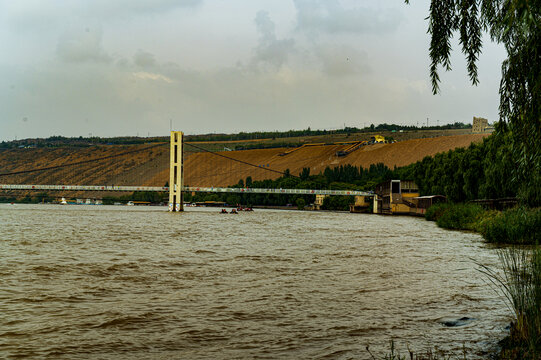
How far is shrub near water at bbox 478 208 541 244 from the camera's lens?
24.8 metres

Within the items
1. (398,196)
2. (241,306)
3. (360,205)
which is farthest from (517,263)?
(360,205)

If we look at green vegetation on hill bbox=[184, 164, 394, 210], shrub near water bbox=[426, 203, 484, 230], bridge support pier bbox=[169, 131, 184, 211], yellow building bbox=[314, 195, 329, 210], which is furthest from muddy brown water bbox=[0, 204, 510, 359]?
yellow building bbox=[314, 195, 329, 210]

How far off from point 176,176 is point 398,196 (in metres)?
46.9

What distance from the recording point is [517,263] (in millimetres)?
16844

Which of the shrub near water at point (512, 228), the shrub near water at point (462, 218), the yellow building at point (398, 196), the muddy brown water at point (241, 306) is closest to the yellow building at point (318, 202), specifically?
the yellow building at point (398, 196)

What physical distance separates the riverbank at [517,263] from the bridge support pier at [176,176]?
48.7 m

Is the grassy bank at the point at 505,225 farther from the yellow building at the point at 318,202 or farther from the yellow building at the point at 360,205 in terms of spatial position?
the yellow building at the point at 318,202

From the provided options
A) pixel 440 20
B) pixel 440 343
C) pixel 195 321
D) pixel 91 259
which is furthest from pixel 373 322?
pixel 91 259

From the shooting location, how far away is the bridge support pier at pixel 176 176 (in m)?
97.5

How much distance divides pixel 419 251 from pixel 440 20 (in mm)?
20765

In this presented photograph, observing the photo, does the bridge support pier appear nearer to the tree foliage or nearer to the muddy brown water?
the muddy brown water

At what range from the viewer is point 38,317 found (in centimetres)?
1104

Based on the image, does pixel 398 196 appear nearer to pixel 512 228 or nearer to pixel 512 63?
pixel 512 228

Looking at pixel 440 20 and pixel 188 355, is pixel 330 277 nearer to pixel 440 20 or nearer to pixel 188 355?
pixel 188 355
